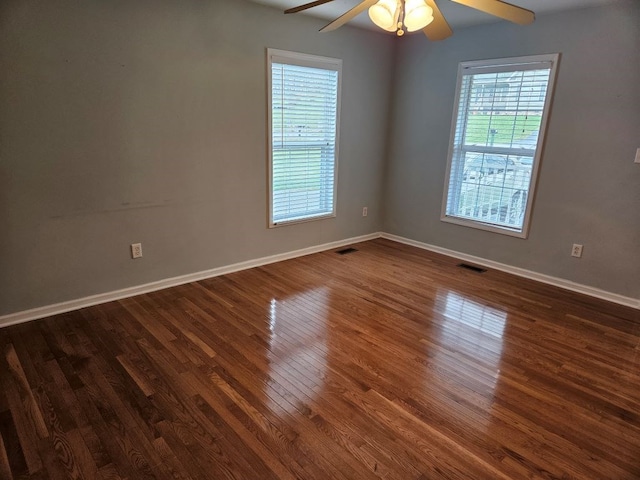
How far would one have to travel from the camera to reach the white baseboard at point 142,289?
273 cm

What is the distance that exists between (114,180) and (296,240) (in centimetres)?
189

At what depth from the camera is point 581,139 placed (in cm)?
335

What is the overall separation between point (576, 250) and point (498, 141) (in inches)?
49.2

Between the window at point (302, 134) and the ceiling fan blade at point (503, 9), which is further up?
the ceiling fan blade at point (503, 9)

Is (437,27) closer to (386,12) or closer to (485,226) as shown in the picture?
(386,12)

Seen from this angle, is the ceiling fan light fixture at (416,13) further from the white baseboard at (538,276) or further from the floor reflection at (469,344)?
the white baseboard at (538,276)

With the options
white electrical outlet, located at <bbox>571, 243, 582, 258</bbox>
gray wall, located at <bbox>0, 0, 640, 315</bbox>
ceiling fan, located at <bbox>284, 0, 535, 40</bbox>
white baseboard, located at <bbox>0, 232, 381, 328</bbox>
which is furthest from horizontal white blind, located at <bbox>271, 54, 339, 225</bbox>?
white electrical outlet, located at <bbox>571, 243, 582, 258</bbox>

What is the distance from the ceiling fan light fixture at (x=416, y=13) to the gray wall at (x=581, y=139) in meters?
2.19

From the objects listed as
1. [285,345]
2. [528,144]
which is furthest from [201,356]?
[528,144]

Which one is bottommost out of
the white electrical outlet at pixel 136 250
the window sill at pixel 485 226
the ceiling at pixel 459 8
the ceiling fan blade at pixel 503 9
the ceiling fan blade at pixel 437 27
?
the white electrical outlet at pixel 136 250

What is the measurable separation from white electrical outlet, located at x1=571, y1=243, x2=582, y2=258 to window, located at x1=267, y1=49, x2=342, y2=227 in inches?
94.3

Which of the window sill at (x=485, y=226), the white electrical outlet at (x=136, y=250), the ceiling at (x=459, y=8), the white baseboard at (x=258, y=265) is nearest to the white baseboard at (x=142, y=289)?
the white baseboard at (x=258, y=265)

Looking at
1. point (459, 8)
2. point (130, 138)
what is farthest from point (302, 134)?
point (459, 8)

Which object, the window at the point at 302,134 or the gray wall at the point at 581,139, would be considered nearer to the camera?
the gray wall at the point at 581,139
